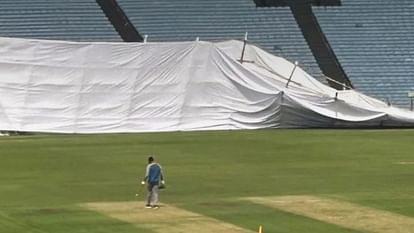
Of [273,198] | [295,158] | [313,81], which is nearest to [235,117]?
[313,81]

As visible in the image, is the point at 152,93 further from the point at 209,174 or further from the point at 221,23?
the point at 209,174

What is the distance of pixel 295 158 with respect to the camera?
99.3 feet

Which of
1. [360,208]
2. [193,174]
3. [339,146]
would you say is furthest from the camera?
[339,146]

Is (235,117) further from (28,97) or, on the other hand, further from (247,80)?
(28,97)

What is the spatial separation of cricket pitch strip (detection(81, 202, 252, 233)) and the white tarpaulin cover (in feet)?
62.4

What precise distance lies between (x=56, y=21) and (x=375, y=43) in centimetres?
1620

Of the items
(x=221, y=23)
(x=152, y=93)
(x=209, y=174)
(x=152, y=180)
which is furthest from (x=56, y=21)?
(x=152, y=180)

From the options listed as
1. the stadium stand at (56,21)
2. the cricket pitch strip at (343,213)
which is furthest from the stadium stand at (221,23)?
the cricket pitch strip at (343,213)

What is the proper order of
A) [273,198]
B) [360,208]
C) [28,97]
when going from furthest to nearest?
[28,97] < [273,198] < [360,208]

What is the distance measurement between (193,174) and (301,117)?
1610cm

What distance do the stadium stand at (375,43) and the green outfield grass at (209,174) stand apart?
38.2ft

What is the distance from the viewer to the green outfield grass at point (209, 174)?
19.2 metres

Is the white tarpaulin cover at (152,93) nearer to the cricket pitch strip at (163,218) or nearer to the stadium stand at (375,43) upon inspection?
the stadium stand at (375,43)

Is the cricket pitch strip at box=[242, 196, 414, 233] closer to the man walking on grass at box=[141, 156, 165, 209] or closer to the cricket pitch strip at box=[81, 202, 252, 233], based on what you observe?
the cricket pitch strip at box=[81, 202, 252, 233]
